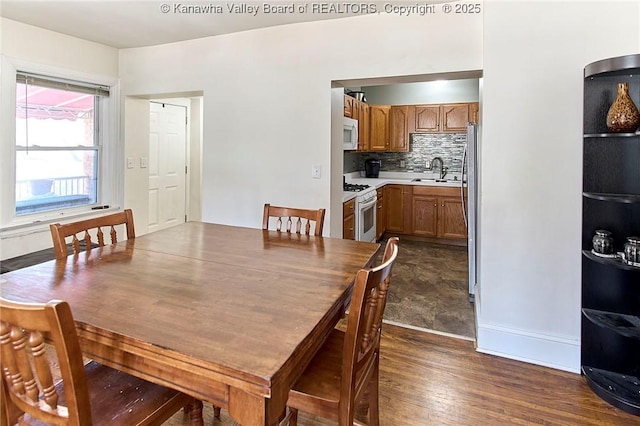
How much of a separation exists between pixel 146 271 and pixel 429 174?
526cm

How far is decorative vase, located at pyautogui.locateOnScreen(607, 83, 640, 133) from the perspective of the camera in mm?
1930

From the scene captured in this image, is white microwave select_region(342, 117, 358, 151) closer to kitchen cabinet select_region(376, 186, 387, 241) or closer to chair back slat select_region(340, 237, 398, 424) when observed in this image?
kitchen cabinet select_region(376, 186, 387, 241)

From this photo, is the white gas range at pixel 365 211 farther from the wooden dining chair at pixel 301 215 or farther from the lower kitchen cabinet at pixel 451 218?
the wooden dining chair at pixel 301 215

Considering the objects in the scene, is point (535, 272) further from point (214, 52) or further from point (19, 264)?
point (19, 264)

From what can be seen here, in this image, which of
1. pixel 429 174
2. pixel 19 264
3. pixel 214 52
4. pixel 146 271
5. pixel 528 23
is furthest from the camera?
pixel 429 174

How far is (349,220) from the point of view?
4.09 metres

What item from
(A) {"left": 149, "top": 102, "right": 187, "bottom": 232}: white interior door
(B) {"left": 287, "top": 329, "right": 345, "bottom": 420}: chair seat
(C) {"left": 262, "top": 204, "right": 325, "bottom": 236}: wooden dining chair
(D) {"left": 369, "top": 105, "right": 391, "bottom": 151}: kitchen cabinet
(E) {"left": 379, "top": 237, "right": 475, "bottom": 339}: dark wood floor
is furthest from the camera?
(D) {"left": 369, "top": 105, "right": 391, "bottom": 151}: kitchen cabinet

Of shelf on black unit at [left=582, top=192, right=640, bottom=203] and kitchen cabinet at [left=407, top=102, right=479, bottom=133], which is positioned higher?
kitchen cabinet at [left=407, top=102, right=479, bottom=133]

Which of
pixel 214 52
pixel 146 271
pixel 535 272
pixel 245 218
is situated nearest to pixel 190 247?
pixel 146 271

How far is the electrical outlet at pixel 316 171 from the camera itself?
10.4 feet

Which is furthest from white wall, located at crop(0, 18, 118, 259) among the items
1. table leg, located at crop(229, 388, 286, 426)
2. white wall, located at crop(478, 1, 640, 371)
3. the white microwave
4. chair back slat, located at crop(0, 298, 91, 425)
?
white wall, located at crop(478, 1, 640, 371)

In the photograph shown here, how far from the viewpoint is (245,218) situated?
138 inches

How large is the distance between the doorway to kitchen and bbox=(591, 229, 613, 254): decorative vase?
1013mm

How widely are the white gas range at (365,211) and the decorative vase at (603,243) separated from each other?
8.01ft
